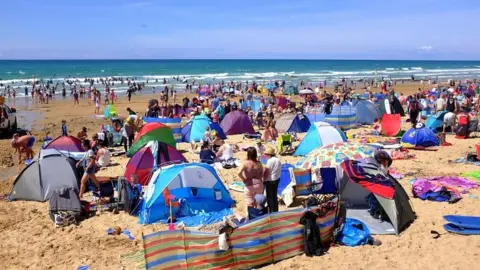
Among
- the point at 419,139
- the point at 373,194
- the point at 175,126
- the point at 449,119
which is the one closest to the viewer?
the point at 373,194

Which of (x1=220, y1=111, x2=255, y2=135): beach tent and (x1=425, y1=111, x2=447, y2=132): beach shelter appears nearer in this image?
(x1=425, y1=111, x2=447, y2=132): beach shelter

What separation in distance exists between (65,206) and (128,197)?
123 cm

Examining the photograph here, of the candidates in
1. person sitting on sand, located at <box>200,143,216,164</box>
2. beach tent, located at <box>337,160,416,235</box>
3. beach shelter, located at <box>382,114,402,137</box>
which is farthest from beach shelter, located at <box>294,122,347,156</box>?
beach tent, located at <box>337,160,416,235</box>

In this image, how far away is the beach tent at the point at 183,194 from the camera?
9062 mm

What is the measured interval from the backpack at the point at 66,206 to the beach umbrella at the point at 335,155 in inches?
198

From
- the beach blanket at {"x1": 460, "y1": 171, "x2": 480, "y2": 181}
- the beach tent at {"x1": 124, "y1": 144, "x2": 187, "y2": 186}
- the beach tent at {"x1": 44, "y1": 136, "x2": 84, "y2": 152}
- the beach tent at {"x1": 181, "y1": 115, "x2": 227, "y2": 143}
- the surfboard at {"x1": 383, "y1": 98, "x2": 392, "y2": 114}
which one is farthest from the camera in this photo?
the surfboard at {"x1": 383, "y1": 98, "x2": 392, "y2": 114}

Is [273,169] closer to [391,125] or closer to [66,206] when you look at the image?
[66,206]

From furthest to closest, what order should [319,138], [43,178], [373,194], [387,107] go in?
[387,107], [319,138], [43,178], [373,194]

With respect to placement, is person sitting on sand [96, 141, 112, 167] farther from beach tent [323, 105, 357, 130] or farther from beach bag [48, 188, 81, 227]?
A: beach tent [323, 105, 357, 130]

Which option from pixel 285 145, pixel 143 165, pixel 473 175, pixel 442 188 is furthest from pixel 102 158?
pixel 473 175

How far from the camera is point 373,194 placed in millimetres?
8664

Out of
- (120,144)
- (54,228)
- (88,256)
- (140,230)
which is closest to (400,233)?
(140,230)

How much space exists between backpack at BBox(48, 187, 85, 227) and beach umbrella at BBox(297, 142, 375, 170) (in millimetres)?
5020

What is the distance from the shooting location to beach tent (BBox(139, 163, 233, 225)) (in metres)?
9.06
